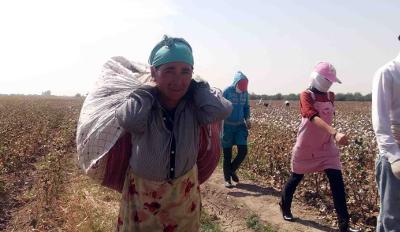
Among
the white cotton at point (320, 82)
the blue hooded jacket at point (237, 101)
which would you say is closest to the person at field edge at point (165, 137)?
the white cotton at point (320, 82)

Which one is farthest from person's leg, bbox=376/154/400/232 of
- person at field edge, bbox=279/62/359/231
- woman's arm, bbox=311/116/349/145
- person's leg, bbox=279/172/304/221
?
person's leg, bbox=279/172/304/221

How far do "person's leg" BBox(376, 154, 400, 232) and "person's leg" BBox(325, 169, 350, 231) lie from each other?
135cm

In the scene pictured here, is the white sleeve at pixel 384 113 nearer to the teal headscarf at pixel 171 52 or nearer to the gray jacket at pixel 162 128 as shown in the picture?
the gray jacket at pixel 162 128

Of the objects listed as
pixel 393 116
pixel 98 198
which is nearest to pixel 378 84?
pixel 393 116

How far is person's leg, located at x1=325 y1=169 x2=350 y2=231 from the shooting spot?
4406 millimetres

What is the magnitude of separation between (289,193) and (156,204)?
2836 millimetres

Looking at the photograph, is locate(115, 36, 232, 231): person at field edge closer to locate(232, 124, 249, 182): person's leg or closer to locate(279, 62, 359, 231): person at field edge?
locate(279, 62, 359, 231): person at field edge

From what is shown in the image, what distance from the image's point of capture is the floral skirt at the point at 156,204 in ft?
7.78

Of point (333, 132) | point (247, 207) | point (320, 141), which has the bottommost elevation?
point (247, 207)

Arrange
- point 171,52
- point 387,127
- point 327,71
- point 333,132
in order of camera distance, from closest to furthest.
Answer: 1. point 171,52
2. point 387,127
3. point 333,132
4. point 327,71

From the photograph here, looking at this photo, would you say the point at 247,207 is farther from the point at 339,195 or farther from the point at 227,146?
the point at 339,195

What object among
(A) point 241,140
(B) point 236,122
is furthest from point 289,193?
(B) point 236,122

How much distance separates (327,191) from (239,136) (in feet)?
4.74

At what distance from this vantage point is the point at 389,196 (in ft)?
9.82
